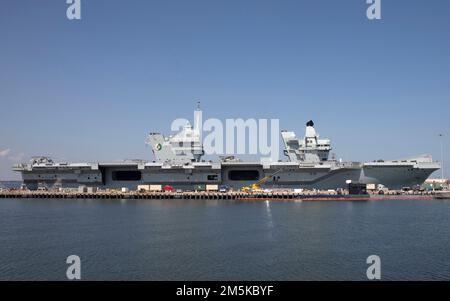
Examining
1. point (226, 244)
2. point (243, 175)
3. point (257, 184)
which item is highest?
point (243, 175)

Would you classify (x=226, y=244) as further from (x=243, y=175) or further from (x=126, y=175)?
(x=126, y=175)

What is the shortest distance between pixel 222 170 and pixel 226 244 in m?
28.3

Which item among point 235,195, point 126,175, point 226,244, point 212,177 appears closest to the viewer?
point 226,244

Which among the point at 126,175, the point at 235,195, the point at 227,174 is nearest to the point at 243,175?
the point at 227,174

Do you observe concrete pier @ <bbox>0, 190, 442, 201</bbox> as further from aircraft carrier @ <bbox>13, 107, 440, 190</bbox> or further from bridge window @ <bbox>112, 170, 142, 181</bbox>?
bridge window @ <bbox>112, 170, 142, 181</bbox>

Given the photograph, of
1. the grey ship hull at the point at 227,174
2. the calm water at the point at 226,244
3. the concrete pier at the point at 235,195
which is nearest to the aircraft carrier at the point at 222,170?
the grey ship hull at the point at 227,174

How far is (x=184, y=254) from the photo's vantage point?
18297 millimetres

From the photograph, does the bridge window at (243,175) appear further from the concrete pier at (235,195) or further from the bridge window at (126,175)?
the bridge window at (126,175)

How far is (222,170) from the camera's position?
4838cm

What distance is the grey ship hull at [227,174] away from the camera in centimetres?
4566

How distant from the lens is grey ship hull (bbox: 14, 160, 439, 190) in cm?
4566

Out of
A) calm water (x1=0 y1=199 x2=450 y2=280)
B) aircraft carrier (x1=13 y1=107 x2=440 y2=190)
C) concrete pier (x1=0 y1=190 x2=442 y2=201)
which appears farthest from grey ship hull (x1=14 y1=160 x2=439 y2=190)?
calm water (x1=0 y1=199 x2=450 y2=280)
